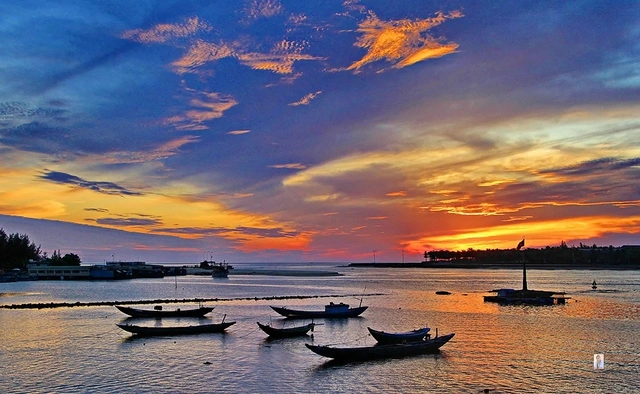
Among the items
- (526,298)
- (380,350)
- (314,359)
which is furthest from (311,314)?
(526,298)

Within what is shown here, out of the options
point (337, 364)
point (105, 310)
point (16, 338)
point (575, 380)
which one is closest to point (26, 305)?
point (105, 310)

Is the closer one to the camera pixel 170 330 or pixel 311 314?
pixel 170 330

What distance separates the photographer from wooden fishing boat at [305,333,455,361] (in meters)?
39.7

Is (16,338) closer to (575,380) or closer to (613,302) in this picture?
(575,380)

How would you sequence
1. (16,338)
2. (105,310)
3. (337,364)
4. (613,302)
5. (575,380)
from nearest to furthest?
1. (575,380)
2. (337,364)
3. (16,338)
4. (105,310)
5. (613,302)

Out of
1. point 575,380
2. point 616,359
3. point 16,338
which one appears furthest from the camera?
point 16,338

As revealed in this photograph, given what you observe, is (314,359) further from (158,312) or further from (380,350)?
(158,312)

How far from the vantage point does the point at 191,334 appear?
53.9m

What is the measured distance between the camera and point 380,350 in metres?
41.2

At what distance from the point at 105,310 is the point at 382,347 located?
52.9 m

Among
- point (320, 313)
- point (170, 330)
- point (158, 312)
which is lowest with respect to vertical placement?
point (320, 313)

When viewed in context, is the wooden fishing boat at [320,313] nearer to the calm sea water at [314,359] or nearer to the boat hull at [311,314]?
the boat hull at [311,314]

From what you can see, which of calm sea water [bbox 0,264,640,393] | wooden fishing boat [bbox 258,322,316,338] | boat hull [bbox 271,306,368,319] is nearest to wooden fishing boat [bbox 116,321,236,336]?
calm sea water [bbox 0,264,640,393]

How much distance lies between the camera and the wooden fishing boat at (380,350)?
39719 millimetres
